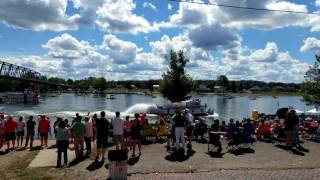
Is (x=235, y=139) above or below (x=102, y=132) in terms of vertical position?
below

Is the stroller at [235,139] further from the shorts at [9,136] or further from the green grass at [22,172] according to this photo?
the shorts at [9,136]

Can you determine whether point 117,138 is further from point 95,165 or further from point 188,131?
point 188,131

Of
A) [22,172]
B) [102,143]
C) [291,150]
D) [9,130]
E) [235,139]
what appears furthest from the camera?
[9,130]

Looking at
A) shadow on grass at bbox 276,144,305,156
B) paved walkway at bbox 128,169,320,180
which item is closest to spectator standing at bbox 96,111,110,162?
paved walkway at bbox 128,169,320,180

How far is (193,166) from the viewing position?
55.3 feet

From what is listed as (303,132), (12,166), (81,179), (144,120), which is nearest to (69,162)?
(12,166)

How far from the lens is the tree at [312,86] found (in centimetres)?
5080

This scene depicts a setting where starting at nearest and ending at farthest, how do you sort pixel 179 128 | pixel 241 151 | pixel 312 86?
pixel 179 128 < pixel 241 151 < pixel 312 86

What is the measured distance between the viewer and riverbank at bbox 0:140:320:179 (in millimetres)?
15500

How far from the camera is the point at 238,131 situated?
2105cm

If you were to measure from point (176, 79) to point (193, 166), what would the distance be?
40822 mm

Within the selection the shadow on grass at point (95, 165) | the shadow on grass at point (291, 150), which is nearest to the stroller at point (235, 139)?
the shadow on grass at point (291, 150)

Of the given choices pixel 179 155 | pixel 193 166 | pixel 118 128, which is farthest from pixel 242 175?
pixel 118 128

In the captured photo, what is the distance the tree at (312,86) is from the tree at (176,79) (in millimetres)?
14080
